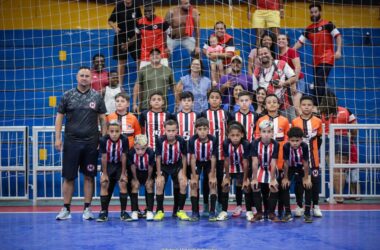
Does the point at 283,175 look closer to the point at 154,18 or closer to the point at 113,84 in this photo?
the point at 113,84

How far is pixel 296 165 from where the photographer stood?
9102 mm

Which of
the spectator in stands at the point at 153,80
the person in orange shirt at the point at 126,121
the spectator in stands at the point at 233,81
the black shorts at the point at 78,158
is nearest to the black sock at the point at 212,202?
the person in orange shirt at the point at 126,121

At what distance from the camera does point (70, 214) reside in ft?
31.1

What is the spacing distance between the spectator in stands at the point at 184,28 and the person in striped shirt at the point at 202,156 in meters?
3.86

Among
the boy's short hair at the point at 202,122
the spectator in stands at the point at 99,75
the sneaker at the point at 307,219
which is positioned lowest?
the sneaker at the point at 307,219

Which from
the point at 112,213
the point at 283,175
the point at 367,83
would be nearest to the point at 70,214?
the point at 112,213

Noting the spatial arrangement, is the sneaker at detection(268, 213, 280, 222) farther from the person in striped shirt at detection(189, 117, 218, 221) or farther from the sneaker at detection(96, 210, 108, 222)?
the sneaker at detection(96, 210, 108, 222)

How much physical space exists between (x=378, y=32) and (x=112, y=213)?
8.79 meters

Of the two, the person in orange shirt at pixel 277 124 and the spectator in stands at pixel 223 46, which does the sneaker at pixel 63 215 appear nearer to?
the person in orange shirt at pixel 277 124

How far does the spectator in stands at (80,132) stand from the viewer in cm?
895

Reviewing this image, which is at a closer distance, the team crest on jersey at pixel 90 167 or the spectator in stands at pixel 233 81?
the team crest on jersey at pixel 90 167

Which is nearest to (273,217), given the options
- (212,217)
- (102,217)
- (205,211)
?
(212,217)

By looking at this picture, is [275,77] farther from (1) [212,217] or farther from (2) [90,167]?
(2) [90,167]

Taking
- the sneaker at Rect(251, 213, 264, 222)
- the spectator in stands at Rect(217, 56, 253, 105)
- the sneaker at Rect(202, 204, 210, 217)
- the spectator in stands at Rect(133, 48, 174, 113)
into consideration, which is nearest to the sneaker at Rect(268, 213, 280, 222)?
the sneaker at Rect(251, 213, 264, 222)
